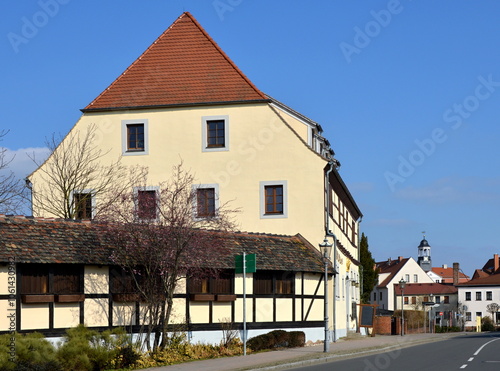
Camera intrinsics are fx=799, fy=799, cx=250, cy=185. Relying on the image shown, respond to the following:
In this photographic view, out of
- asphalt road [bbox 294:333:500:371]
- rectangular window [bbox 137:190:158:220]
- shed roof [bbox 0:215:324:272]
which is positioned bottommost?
asphalt road [bbox 294:333:500:371]

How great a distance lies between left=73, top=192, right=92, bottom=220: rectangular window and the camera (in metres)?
37.0

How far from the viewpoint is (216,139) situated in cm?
3750

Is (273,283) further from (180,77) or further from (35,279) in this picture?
(180,77)

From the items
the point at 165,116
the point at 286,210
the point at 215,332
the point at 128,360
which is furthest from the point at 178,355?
the point at 165,116

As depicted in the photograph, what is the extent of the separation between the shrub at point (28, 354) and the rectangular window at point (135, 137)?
19.9 meters

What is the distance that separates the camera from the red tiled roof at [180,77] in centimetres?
3762

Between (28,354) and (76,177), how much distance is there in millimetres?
20080

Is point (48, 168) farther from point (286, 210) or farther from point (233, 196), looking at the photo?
point (286, 210)

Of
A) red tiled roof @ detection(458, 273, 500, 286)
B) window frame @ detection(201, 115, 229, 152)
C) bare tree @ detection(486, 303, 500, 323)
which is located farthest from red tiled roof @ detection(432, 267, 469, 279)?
window frame @ detection(201, 115, 229, 152)

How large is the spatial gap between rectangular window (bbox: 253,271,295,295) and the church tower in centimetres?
15398

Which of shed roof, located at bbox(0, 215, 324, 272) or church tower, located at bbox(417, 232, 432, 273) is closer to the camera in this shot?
shed roof, located at bbox(0, 215, 324, 272)

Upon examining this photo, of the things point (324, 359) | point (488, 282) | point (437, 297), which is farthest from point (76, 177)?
point (437, 297)

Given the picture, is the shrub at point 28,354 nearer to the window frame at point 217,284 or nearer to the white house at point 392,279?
the window frame at point 217,284

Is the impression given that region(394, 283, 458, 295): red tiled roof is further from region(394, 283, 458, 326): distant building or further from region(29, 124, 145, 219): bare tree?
region(29, 124, 145, 219): bare tree
